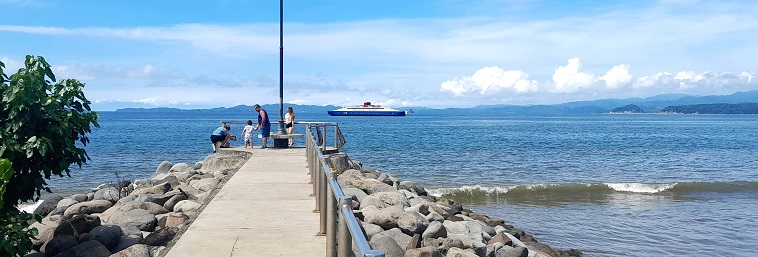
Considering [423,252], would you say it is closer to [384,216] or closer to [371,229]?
[371,229]

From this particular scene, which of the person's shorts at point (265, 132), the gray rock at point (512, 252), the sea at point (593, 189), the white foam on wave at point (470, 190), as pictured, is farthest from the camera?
the white foam on wave at point (470, 190)

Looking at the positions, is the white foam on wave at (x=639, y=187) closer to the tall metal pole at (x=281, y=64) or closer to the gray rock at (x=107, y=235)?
the tall metal pole at (x=281, y=64)

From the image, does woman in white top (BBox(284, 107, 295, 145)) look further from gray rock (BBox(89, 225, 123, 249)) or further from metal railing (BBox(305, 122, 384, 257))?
gray rock (BBox(89, 225, 123, 249))

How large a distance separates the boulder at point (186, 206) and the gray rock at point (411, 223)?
292 centimetres

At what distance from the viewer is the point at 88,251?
8.07m

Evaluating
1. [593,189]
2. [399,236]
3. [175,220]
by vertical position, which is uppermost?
Answer: [175,220]

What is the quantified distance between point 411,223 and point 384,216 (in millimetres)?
388

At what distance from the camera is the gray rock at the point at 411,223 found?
379 inches

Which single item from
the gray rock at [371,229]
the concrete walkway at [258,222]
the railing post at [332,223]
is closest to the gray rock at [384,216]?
the gray rock at [371,229]

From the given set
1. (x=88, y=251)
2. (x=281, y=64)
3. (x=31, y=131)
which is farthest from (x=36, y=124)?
(x=281, y=64)

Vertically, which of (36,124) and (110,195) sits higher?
(36,124)

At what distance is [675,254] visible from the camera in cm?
1333

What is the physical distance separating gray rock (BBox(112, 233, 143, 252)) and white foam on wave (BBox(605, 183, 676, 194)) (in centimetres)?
1906

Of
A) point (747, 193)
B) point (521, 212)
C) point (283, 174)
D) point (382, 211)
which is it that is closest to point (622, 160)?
point (747, 193)
